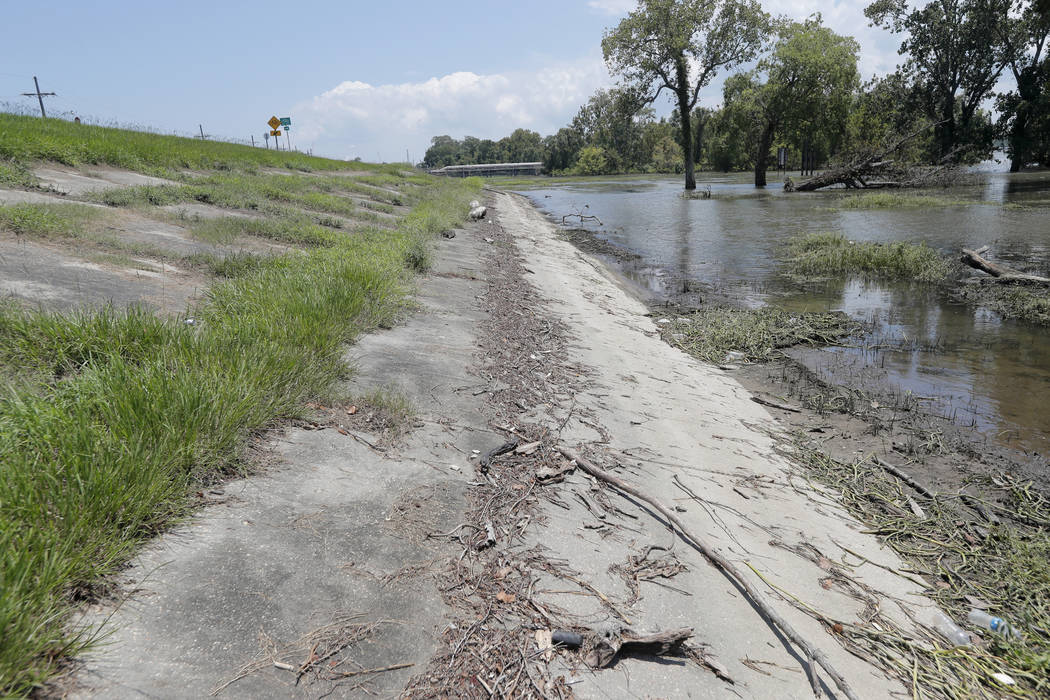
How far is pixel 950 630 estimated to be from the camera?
10.4 feet

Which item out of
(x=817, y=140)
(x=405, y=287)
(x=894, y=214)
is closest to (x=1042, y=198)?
(x=894, y=214)

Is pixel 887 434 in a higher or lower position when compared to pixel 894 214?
lower

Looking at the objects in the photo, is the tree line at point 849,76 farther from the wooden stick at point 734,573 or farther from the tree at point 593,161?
the tree at point 593,161

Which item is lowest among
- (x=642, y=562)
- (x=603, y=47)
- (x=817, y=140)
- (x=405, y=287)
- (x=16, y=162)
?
(x=642, y=562)

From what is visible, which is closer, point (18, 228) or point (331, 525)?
point (331, 525)

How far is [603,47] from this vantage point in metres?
43.5

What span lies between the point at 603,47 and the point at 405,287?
1695 inches

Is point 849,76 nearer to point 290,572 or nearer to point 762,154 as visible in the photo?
point 762,154

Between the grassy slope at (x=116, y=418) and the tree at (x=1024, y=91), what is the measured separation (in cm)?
5903

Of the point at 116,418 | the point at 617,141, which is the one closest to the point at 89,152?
the point at 116,418

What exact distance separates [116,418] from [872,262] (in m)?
15.3

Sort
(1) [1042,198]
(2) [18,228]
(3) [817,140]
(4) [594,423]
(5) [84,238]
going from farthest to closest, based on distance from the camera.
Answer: (3) [817,140]
(1) [1042,198]
(5) [84,238]
(2) [18,228]
(4) [594,423]

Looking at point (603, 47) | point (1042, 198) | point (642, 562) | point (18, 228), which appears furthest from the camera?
point (603, 47)

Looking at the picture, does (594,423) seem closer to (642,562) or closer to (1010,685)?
(642,562)
